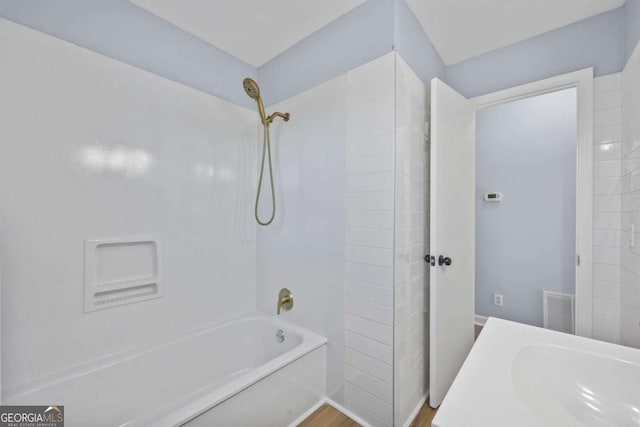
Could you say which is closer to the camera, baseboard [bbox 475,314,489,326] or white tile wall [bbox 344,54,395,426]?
white tile wall [bbox 344,54,395,426]

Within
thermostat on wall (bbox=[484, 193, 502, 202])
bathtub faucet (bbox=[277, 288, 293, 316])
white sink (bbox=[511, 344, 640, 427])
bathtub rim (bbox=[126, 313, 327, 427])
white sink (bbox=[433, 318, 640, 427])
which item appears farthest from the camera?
thermostat on wall (bbox=[484, 193, 502, 202])

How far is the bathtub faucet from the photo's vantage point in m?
1.85

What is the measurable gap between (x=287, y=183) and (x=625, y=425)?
1.75 metres

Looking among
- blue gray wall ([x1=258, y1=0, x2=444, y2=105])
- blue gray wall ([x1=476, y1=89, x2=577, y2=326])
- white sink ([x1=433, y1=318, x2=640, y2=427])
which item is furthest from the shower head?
blue gray wall ([x1=476, y1=89, x2=577, y2=326])

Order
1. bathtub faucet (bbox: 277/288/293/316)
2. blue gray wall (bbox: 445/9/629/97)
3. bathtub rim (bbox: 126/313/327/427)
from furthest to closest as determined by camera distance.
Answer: bathtub faucet (bbox: 277/288/293/316)
blue gray wall (bbox: 445/9/629/97)
bathtub rim (bbox: 126/313/327/427)

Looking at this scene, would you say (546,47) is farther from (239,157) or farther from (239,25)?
(239,157)

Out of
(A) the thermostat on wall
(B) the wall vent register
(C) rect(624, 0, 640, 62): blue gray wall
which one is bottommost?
(B) the wall vent register

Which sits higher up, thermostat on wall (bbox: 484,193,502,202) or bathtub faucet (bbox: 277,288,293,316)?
thermostat on wall (bbox: 484,193,502,202)

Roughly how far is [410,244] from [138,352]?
1.61 meters

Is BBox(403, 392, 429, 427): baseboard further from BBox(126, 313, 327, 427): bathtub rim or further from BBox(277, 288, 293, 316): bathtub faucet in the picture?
BBox(277, 288, 293, 316): bathtub faucet

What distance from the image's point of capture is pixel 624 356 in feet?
2.77

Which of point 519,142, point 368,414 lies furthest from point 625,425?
point 519,142

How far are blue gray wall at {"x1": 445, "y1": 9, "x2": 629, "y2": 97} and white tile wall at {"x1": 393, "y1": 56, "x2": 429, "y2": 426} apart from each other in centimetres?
59

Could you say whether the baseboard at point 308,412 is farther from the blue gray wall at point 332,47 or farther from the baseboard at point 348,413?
the blue gray wall at point 332,47
